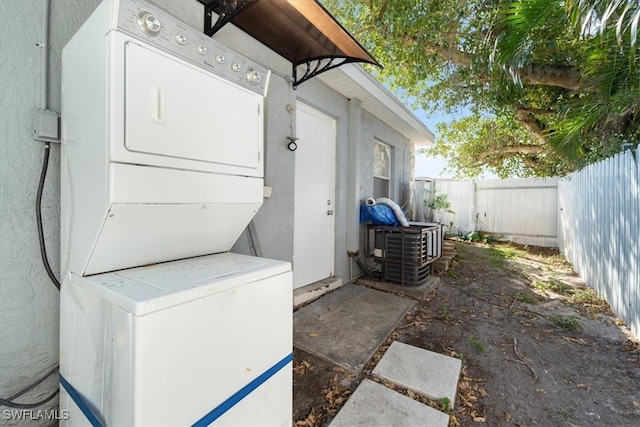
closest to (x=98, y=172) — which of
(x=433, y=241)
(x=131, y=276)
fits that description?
(x=131, y=276)

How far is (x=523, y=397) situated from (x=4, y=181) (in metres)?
3.32

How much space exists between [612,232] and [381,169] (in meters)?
3.34

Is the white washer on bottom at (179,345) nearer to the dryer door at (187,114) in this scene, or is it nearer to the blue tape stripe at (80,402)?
the blue tape stripe at (80,402)

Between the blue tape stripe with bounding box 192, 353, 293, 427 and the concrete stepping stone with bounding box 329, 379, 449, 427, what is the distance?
63 centimetres

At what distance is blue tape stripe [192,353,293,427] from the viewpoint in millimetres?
963

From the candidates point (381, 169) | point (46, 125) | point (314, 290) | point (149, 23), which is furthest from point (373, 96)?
point (46, 125)

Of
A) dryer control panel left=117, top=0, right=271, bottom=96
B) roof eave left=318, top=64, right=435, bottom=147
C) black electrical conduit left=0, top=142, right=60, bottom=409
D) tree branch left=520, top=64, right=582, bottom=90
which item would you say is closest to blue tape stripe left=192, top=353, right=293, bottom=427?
black electrical conduit left=0, top=142, right=60, bottom=409

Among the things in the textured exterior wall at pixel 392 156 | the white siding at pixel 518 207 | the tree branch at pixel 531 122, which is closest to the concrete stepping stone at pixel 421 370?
the textured exterior wall at pixel 392 156

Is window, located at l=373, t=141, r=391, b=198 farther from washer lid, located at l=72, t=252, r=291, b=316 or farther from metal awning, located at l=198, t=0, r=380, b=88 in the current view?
washer lid, located at l=72, t=252, r=291, b=316

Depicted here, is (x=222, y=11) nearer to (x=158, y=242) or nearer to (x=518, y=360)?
(x=158, y=242)

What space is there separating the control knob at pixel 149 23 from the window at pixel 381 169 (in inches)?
164

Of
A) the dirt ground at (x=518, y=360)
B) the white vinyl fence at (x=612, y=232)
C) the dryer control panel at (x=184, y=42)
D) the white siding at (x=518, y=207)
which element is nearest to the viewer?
the dryer control panel at (x=184, y=42)

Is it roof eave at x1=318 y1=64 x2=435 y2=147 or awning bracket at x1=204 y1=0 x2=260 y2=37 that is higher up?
roof eave at x1=318 y1=64 x2=435 y2=147

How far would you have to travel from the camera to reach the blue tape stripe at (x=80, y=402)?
0.97 meters
